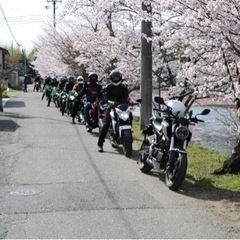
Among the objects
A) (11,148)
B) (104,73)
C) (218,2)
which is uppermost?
(218,2)

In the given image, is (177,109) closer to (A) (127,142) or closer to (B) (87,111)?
(A) (127,142)

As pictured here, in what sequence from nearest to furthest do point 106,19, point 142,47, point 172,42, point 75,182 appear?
point 75,182
point 172,42
point 142,47
point 106,19

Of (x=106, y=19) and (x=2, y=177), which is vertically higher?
(x=106, y=19)

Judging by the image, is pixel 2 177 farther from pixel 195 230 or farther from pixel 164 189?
pixel 195 230

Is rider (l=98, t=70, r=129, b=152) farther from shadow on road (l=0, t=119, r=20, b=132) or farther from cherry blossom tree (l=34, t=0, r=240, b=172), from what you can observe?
shadow on road (l=0, t=119, r=20, b=132)

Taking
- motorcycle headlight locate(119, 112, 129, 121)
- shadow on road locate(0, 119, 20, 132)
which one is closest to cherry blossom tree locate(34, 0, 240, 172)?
motorcycle headlight locate(119, 112, 129, 121)

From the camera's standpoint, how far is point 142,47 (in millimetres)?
13156

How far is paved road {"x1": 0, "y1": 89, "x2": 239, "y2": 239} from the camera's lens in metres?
4.88

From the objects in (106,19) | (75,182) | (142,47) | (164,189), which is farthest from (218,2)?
(106,19)

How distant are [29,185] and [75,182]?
74 cm

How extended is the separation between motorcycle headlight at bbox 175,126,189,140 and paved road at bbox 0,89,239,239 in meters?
0.84

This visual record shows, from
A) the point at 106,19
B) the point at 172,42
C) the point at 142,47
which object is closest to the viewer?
the point at 172,42

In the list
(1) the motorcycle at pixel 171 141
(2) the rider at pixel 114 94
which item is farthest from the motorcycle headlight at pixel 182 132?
(2) the rider at pixel 114 94

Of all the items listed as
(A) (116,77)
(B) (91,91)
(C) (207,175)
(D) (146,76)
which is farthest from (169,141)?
(D) (146,76)
